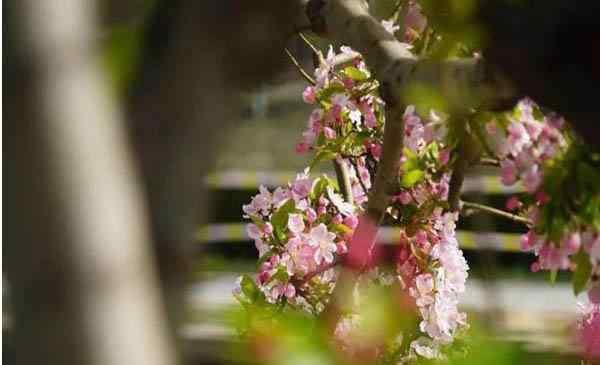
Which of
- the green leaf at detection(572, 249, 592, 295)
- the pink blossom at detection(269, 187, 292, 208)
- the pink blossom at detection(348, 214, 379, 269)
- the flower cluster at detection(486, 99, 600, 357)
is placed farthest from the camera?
the pink blossom at detection(269, 187, 292, 208)

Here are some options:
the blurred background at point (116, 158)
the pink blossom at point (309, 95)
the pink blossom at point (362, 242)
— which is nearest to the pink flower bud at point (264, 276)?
the pink blossom at point (362, 242)

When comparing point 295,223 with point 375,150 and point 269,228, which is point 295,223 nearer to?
point 269,228

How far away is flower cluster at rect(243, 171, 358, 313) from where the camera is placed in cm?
263

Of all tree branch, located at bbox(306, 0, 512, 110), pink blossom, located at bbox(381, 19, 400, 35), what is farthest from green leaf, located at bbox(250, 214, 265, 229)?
tree branch, located at bbox(306, 0, 512, 110)

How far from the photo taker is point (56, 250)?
505mm

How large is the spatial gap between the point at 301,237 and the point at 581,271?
102 cm

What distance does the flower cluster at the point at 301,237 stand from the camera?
263cm

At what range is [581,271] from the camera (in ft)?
5.61

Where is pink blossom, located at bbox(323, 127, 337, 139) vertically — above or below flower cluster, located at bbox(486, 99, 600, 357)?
below

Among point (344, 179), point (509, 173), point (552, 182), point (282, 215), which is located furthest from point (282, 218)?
point (552, 182)

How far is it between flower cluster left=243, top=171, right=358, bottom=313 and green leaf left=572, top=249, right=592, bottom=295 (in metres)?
0.95

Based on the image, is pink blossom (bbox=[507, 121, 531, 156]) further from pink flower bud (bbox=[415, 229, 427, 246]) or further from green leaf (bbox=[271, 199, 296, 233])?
green leaf (bbox=[271, 199, 296, 233])

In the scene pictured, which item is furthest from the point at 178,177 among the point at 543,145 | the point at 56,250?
the point at 543,145

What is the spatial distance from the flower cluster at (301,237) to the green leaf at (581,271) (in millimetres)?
951
